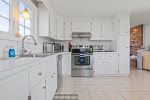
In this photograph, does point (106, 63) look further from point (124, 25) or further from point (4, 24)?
point (4, 24)

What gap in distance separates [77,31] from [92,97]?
3627mm

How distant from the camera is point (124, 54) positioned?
6.12 meters

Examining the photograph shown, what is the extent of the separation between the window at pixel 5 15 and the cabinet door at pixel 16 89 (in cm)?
136

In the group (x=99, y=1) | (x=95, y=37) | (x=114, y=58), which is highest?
(x=99, y=1)

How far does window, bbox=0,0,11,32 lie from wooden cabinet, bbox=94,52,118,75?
4.05 metres

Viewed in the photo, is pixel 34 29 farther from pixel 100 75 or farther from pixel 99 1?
pixel 100 75

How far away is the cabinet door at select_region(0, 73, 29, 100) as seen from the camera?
2.93 ft

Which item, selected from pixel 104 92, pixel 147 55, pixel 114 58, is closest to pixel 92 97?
pixel 104 92

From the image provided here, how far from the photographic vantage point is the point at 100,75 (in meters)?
6.20

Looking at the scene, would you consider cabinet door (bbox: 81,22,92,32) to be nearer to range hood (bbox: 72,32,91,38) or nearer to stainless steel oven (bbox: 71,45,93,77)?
range hood (bbox: 72,32,91,38)

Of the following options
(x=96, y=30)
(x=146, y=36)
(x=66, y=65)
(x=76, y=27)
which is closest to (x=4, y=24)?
(x=66, y=65)

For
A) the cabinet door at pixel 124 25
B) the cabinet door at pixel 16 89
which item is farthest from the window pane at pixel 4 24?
the cabinet door at pixel 124 25

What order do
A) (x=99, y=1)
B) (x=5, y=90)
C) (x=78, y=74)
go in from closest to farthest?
(x=5, y=90) → (x=99, y=1) → (x=78, y=74)

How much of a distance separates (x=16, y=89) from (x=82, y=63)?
5.09m
